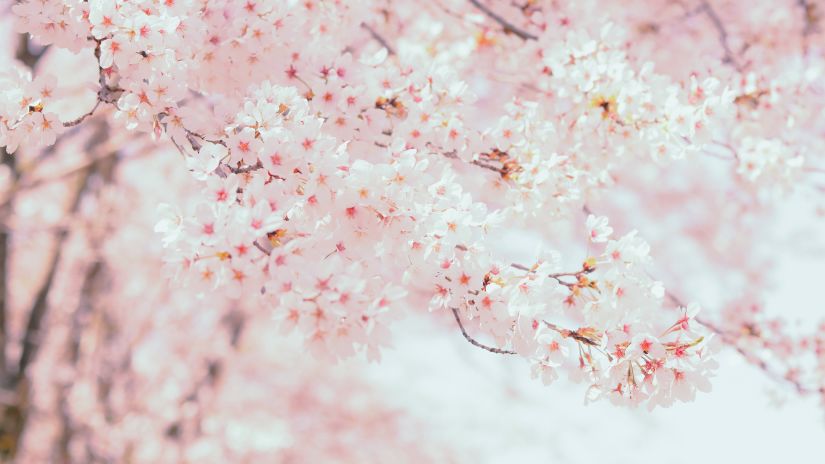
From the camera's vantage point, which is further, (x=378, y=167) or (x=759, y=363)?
(x=759, y=363)

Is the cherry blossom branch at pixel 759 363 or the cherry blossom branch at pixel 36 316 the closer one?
the cherry blossom branch at pixel 759 363

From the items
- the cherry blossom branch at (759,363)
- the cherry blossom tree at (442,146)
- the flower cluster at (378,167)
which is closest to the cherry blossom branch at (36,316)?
the cherry blossom tree at (442,146)

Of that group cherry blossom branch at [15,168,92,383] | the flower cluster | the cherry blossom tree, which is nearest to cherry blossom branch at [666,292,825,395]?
the cherry blossom tree

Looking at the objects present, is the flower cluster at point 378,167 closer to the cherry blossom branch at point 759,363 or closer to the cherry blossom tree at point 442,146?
the cherry blossom tree at point 442,146

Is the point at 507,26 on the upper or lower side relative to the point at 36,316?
upper

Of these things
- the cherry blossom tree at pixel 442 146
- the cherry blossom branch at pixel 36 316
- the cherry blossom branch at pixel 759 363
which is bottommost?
the cherry blossom branch at pixel 36 316

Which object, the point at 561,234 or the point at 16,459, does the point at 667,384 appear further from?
the point at 561,234

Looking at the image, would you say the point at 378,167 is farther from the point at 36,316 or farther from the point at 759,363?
the point at 36,316

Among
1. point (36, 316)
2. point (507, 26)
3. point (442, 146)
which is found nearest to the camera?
point (442, 146)

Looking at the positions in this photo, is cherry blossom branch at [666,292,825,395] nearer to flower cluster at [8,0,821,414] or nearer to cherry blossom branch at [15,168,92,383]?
flower cluster at [8,0,821,414]

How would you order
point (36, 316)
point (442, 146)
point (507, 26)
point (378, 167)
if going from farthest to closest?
1. point (36, 316)
2. point (507, 26)
3. point (442, 146)
4. point (378, 167)

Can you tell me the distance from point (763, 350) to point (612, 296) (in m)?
2.25

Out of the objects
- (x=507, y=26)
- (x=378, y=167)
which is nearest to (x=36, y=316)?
(x=507, y=26)

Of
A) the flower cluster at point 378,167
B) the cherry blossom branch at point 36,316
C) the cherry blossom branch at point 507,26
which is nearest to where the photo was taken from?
the flower cluster at point 378,167
